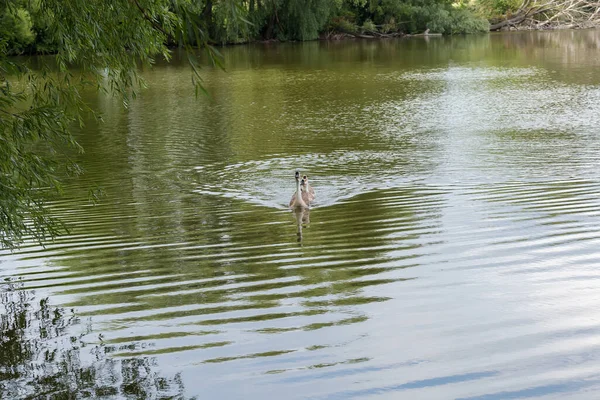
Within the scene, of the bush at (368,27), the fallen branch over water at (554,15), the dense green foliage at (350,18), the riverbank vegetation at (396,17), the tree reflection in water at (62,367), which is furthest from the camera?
the fallen branch over water at (554,15)

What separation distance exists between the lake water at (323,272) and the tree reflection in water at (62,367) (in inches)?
0.8

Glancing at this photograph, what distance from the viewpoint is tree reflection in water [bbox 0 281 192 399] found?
589 centimetres

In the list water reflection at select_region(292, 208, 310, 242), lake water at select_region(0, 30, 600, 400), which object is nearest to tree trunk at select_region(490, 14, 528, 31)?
lake water at select_region(0, 30, 600, 400)

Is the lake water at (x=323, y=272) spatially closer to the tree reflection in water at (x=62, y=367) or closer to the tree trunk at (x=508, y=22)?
the tree reflection in water at (x=62, y=367)

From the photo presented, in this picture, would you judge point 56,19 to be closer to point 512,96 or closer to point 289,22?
point 512,96

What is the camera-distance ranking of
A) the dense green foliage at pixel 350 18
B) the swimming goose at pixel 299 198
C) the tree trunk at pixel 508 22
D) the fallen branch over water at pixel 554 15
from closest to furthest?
the swimming goose at pixel 299 198
the dense green foliage at pixel 350 18
the fallen branch over water at pixel 554 15
the tree trunk at pixel 508 22

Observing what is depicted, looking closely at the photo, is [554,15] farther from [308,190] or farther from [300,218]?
[300,218]

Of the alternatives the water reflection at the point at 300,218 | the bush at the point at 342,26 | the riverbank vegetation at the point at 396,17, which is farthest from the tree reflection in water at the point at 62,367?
the bush at the point at 342,26

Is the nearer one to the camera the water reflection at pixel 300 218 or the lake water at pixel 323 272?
the lake water at pixel 323 272

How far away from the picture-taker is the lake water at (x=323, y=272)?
6.08 metres

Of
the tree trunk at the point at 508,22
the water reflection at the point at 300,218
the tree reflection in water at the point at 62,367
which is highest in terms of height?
the tree trunk at the point at 508,22

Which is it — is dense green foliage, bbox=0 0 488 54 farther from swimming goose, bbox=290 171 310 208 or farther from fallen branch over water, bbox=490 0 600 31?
swimming goose, bbox=290 171 310 208

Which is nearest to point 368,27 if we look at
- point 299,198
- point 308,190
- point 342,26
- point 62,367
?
point 342,26

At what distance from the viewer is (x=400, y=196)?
13.3m
